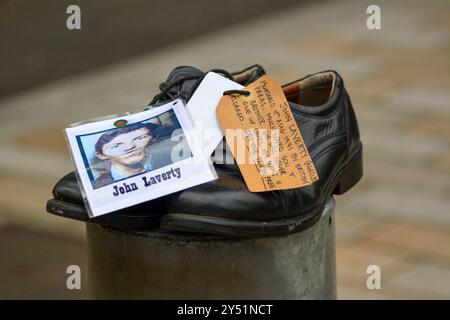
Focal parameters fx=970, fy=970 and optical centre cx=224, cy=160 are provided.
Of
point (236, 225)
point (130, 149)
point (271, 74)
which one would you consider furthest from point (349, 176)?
point (271, 74)

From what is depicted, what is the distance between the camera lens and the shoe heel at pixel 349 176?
7.36 feet

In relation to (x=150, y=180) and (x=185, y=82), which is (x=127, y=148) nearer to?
(x=150, y=180)

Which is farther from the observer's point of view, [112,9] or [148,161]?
[112,9]

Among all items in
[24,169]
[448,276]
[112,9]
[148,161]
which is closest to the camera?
[148,161]

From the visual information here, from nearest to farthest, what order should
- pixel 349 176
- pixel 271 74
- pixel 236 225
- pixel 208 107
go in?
pixel 236 225 → pixel 208 107 → pixel 349 176 → pixel 271 74

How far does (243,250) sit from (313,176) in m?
0.21

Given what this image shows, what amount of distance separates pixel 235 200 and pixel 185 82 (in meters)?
0.31

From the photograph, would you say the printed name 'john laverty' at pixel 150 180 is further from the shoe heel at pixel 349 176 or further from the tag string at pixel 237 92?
the shoe heel at pixel 349 176

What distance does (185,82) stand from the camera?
2.05m

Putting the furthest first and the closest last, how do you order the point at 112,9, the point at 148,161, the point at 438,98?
the point at 112,9, the point at 438,98, the point at 148,161

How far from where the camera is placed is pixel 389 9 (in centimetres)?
720

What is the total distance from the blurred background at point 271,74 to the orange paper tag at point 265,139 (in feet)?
5.49
